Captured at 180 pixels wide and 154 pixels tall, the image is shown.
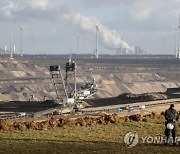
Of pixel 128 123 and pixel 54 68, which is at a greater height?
pixel 54 68

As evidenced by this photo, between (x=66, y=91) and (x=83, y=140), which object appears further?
(x=66, y=91)

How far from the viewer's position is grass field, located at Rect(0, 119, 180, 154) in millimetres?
24625

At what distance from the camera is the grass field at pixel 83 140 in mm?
24625

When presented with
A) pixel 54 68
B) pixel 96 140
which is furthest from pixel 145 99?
pixel 96 140

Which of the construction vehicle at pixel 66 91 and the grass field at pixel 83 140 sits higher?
the construction vehicle at pixel 66 91

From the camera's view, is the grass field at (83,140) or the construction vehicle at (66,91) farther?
the construction vehicle at (66,91)

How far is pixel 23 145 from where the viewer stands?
26.6 meters

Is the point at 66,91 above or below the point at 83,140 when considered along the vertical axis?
above

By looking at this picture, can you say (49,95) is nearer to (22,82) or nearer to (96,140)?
(22,82)

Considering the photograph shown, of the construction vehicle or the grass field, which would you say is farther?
the construction vehicle

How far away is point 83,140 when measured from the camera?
94.4 feet

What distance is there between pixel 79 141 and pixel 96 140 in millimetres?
1165

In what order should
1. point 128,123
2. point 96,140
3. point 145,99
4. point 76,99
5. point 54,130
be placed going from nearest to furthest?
point 96,140, point 54,130, point 128,123, point 76,99, point 145,99

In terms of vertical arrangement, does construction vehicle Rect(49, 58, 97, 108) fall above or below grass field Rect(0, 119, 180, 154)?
above
